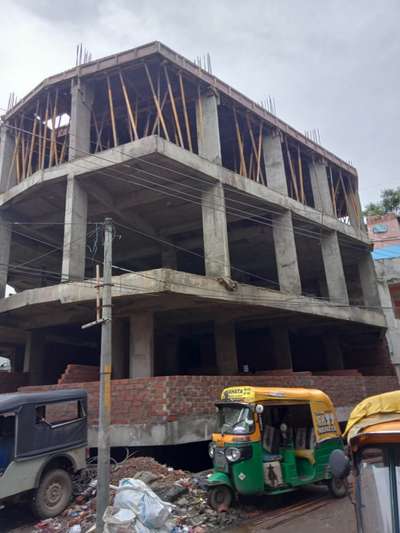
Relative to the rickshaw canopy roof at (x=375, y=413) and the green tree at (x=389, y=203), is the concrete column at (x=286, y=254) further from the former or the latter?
the green tree at (x=389, y=203)

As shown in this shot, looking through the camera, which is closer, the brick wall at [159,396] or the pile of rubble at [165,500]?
the pile of rubble at [165,500]

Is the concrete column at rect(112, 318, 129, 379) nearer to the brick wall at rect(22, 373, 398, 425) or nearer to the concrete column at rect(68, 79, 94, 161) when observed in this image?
the brick wall at rect(22, 373, 398, 425)

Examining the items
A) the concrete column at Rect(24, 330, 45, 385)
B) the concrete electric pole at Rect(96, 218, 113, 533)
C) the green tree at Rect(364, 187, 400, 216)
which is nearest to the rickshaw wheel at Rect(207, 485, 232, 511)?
the concrete electric pole at Rect(96, 218, 113, 533)

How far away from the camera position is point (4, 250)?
1738 centimetres

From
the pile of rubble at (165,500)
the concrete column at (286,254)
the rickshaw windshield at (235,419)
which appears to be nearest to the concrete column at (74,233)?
the pile of rubble at (165,500)

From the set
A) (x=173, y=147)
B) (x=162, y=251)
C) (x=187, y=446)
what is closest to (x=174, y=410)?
(x=187, y=446)

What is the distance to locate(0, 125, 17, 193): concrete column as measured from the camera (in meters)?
18.8

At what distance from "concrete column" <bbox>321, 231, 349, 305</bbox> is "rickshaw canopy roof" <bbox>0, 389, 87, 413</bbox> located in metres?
14.1

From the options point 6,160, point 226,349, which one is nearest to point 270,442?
point 226,349

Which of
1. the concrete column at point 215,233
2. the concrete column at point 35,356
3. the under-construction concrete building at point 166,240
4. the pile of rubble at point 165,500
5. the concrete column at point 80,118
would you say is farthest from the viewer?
the concrete column at point 35,356

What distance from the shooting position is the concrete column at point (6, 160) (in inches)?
742

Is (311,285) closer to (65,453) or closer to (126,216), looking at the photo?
(126,216)

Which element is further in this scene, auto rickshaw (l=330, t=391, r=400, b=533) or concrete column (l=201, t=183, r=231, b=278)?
concrete column (l=201, t=183, r=231, b=278)

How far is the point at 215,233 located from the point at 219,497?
9377 mm
